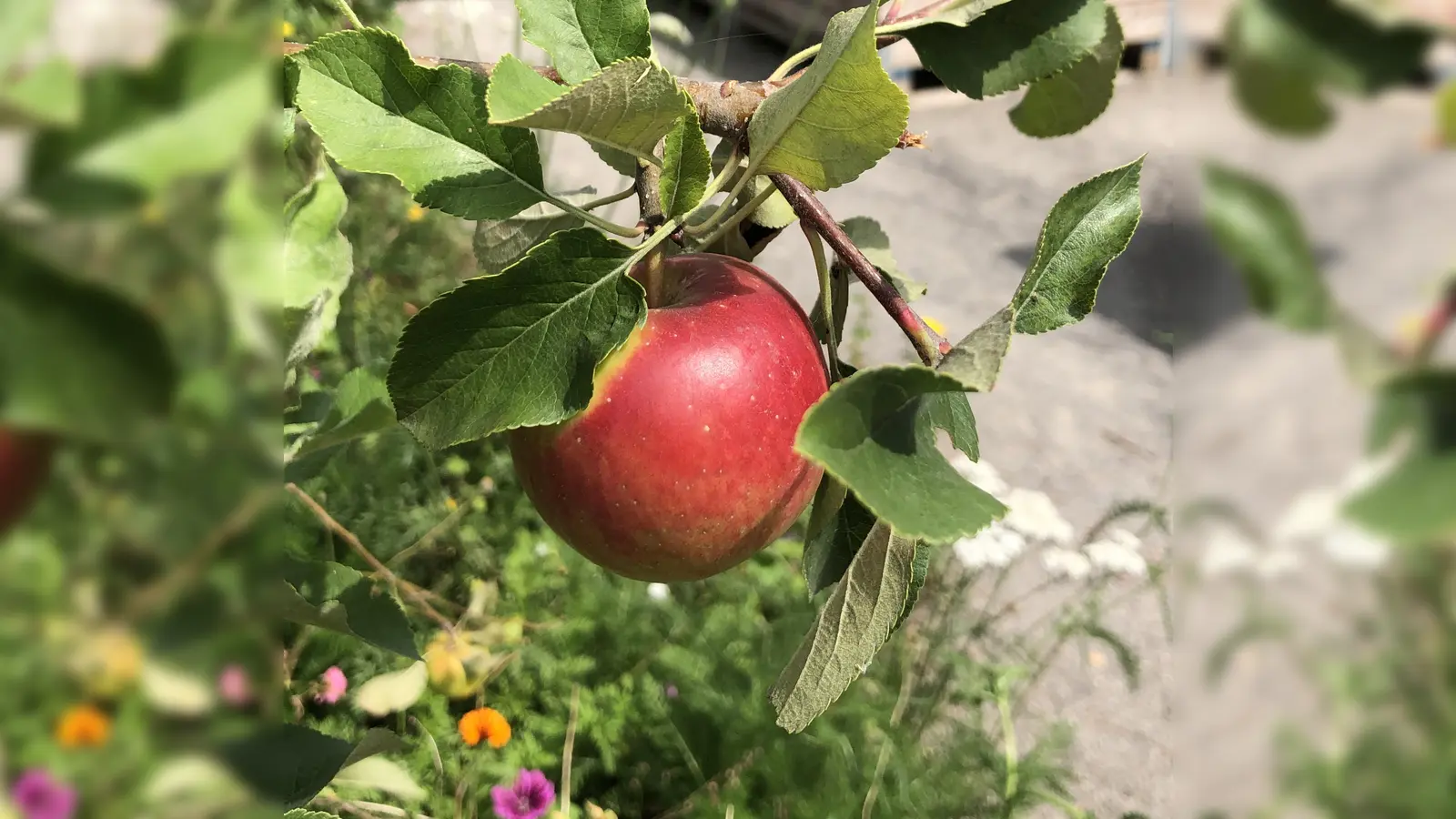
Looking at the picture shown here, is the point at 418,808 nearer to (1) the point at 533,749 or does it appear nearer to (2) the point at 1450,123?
(1) the point at 533,749

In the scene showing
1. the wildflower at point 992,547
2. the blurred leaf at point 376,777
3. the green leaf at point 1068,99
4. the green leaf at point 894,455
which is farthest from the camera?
the wildflower at point 992,547

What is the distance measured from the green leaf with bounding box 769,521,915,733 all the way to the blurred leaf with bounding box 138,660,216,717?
0.82ft

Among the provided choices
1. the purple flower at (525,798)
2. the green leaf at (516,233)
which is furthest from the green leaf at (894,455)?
the purple flower at (525,798)

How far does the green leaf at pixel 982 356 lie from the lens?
250mm

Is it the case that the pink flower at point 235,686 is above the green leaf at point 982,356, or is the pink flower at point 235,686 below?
above

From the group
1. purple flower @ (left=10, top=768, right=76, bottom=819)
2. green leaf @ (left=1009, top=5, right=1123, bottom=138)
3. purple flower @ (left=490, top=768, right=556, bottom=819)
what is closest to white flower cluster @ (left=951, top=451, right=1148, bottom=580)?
purple flower @ (left=490, top=768, right=556, bottom=819)

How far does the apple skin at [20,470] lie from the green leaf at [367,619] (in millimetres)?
299

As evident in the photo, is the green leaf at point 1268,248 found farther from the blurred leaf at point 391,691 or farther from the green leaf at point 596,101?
the blurred leaf at point 391,691

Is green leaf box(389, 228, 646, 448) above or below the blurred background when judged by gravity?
below

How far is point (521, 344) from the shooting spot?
0.31 metres

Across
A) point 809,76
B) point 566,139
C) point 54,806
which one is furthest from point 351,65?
point 566,139

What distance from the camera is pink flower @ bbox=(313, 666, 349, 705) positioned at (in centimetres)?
82

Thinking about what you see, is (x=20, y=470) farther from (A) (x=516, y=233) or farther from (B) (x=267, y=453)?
(A) (x=516, y=233)

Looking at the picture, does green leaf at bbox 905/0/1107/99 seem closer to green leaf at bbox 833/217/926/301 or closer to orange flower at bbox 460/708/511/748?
green leaf at bbox 833/217/926/301
